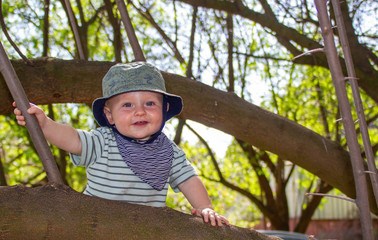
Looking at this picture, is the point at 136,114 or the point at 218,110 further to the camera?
the point at 218,110

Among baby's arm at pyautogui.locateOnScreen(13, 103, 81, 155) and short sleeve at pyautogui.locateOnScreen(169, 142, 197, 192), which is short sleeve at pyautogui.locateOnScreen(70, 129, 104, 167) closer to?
baby's arm at pyautogui.locateOnScreen(13, 103, 81, 155)

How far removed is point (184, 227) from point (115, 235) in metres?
0.22

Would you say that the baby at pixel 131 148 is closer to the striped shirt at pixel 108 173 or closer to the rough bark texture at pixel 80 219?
the striped shirt at pixel 108 173

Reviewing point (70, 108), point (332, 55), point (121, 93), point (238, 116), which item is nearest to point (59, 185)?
point (121, 93)

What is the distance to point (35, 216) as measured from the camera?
3.99 ft

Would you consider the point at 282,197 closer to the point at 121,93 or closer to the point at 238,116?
the point at 238,116

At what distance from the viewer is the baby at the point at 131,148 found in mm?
1964

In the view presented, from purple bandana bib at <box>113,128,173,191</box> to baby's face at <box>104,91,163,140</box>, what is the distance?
0.14ft

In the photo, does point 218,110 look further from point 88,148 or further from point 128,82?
point 88,148

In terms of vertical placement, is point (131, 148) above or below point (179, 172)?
above

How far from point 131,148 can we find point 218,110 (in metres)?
0.94

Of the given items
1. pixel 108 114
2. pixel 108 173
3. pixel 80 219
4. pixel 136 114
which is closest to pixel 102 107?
pixel 108 114

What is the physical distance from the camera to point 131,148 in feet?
6.64

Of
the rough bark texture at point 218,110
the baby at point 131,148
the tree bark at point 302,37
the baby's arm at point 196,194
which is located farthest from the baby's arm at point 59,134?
the tree bark at point 302,37
